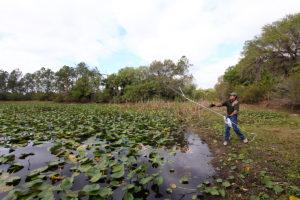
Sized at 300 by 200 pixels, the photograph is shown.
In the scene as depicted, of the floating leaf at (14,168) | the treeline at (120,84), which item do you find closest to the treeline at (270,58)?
the treeline at (120,84)

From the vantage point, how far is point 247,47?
2577 cm

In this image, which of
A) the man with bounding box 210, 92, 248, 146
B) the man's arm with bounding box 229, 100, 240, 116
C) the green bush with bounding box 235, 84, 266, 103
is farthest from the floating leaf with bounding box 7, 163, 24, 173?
the green bush with bounding box 235, 84, 266, 103

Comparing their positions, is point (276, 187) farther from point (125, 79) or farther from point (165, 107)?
point (125, 79)

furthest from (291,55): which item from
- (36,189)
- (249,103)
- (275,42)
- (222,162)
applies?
(36,189)

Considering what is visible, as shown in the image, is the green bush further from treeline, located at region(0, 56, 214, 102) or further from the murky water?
the murky water

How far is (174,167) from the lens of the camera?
18.9 feet

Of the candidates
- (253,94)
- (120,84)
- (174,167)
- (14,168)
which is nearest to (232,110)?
(174,167)

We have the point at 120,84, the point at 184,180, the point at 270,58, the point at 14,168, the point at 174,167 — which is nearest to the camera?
the point at 184,180

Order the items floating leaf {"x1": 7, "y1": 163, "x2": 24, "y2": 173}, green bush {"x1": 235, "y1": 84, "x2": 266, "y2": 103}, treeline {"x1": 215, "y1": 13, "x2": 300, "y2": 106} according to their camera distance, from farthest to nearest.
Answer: green bush {"x1": 235, "y1": 84, "x2": 266, "y2": 103} < treeline {"x1": 215, "y1": 13, "x2": 300, "y2": 106} < floating leaf {"x1": 7, "y1": 163, "x2": 24, "y2": 173}

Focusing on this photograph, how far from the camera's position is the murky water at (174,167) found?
4449 millimetres

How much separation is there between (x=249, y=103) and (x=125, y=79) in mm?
20414

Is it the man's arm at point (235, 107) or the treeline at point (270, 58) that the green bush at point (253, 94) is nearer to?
the treeline at point (270, 58)

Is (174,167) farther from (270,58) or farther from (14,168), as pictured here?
(270,58)

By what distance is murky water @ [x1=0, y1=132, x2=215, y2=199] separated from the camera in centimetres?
445
